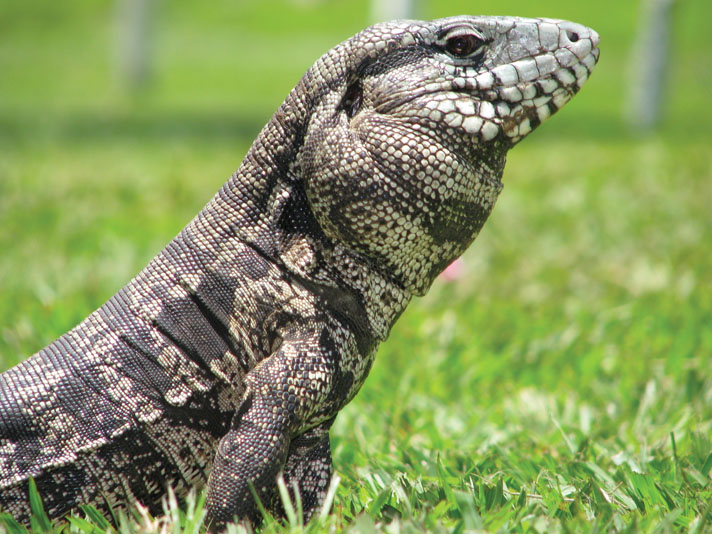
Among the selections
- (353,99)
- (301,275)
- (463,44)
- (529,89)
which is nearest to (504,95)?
(529,89)

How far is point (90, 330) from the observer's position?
2.41 m

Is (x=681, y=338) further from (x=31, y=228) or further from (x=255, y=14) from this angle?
(x=255, y=14)

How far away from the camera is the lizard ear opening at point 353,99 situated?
7.89ft

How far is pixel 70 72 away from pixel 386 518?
28.0m

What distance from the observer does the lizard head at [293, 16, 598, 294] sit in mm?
2275

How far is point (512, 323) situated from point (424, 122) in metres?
2.73

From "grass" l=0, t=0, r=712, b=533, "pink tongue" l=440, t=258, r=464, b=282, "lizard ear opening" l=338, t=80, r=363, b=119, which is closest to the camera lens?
"lizard ear opening" l=338, t=80, r=363, b=119

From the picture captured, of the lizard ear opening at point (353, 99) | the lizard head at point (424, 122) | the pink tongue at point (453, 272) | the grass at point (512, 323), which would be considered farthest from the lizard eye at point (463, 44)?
the pink tongue at point (453, 272)

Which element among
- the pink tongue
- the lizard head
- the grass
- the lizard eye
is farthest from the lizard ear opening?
the pink tongue

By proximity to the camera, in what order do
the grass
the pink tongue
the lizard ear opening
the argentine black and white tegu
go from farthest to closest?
the pink tongue < the grass < the lizard ear opening < the argentine black and white tegu

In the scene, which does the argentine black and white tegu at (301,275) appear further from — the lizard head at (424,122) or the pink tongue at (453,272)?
the pink tongue at (453,272)

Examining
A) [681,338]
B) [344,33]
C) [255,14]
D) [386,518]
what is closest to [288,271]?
[386,518]

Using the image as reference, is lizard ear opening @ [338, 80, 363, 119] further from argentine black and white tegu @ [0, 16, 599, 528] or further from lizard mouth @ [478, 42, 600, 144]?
lizard mouth @ [478, 42, 600, 144]

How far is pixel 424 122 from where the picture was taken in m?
2.29
